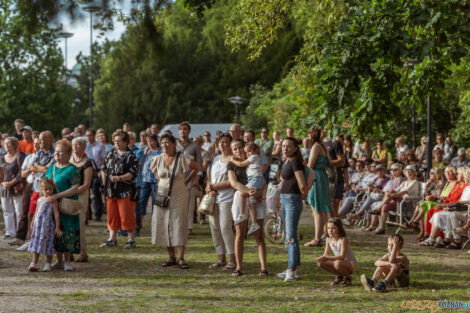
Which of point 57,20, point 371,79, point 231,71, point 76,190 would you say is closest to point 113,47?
point 57,20

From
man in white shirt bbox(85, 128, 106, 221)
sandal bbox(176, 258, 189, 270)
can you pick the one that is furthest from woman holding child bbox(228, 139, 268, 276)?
man in white shirt bbox(85, 128, 106, 221)

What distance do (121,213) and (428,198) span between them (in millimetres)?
5398

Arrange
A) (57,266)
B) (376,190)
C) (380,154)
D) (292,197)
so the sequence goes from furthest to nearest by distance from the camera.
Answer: (380,154), (376,190), (57,266), (292,197)

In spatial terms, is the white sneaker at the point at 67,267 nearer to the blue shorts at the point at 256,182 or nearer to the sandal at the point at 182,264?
the sandal at the point at 182,264

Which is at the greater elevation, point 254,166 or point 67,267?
point 254,166

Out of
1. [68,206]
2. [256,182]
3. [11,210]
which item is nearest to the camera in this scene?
[256,182]

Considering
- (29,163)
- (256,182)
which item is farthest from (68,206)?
(29,163)

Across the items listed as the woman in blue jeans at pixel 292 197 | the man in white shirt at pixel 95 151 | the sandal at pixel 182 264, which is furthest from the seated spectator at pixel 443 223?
Result: the man in white shirt at pixel 95 151

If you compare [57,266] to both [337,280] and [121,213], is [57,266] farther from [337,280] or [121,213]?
[337,280]

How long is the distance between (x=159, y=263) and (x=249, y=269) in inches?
54.3

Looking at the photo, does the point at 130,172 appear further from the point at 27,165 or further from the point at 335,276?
the point at 335,276

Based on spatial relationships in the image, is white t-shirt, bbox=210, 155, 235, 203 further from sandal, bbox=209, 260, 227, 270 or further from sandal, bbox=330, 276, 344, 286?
sandal, bbox=330, 276, 344, 286

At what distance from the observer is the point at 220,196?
29.7ft

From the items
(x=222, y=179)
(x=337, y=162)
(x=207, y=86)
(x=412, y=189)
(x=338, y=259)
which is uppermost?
(x=207, y=86)
